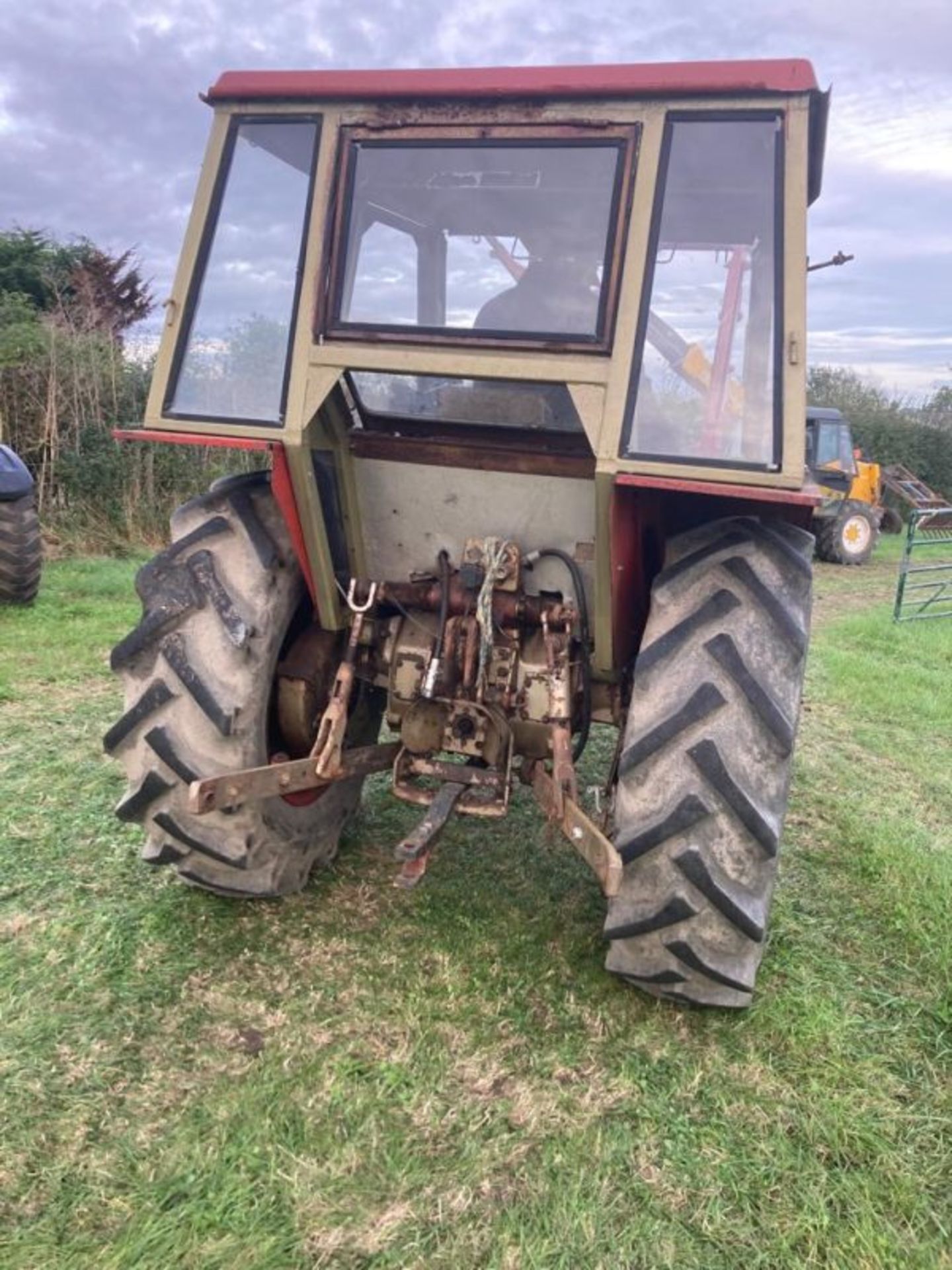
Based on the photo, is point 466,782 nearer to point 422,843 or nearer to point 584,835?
point 422,843

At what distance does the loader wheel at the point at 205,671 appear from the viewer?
9.29 ft

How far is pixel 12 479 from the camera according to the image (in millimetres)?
7461

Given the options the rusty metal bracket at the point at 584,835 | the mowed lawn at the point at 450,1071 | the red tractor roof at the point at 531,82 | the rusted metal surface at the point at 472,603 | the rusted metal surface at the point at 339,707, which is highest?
the red tractor roof at the point at 531,82

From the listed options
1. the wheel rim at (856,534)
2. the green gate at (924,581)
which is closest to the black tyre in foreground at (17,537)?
the green gate at (924,581)

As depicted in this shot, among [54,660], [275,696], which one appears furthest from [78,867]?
[54,660]

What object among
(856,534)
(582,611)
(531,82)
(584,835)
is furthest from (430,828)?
(856,534)

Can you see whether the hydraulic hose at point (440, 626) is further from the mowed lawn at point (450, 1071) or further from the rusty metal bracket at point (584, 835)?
the mowed lawn at point (450, 1071)

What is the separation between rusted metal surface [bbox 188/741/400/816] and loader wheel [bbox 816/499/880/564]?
48.0 feet

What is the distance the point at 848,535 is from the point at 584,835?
15.2 meters

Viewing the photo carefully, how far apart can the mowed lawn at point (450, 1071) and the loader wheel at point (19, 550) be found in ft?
12.6

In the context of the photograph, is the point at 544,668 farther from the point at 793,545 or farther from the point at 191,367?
the point at 191,367

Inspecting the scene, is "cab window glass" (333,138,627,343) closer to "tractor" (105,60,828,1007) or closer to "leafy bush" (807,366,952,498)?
"tractor" (105,60,828,1007)

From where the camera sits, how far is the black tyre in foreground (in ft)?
24.1

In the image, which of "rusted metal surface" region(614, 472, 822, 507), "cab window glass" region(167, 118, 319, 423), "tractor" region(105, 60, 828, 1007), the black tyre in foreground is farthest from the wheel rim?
Answer: "cab window glass" region(167, 118, 319, 423)
